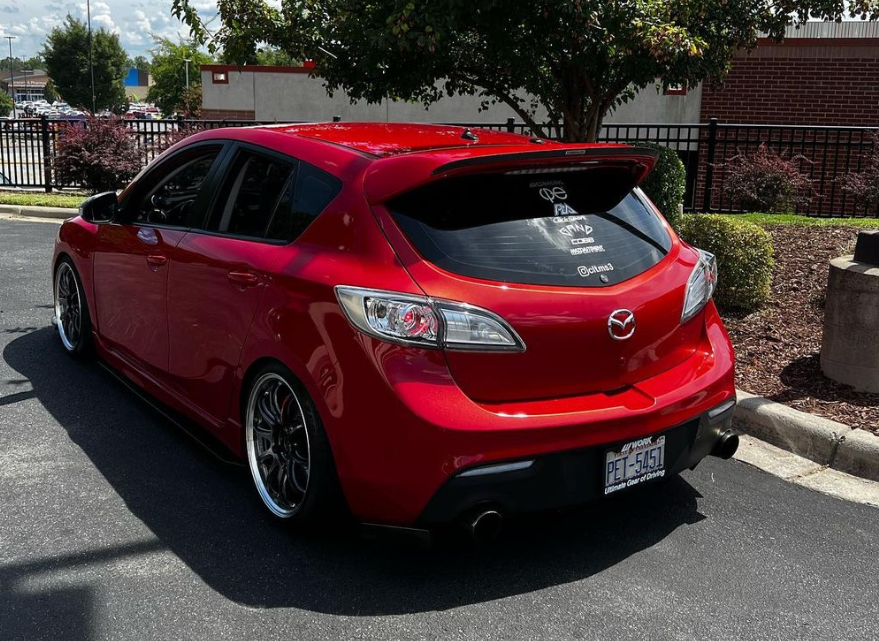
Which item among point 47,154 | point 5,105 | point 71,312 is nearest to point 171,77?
point 5,105

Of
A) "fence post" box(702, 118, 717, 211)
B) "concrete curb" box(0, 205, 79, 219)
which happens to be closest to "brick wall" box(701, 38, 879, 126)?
"fence post" box(702, 118, 717, 211)

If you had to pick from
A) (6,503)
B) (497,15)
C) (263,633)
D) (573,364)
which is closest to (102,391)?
(6,503)

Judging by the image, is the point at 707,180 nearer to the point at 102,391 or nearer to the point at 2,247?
the point at 2,247

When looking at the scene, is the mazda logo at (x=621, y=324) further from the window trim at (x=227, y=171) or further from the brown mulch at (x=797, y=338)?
the brown mulch at (x=797, y=338)

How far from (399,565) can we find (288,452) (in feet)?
2.16

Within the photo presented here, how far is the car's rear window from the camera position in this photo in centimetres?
344

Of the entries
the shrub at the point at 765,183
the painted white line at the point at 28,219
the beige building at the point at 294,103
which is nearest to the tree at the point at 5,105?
the beige building at the point at 294,103

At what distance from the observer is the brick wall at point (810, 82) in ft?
59.5

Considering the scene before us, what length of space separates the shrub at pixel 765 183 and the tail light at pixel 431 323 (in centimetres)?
1054

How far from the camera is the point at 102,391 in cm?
560

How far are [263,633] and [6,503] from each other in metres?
1.63

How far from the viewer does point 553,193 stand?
3.74 metres

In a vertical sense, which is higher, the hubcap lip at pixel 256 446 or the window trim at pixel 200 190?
the window trim at pixel 200 190

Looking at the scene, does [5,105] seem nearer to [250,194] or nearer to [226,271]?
[250,194]
